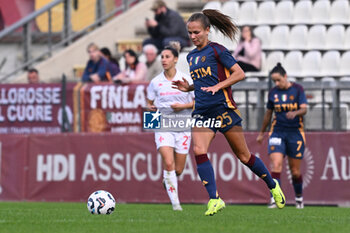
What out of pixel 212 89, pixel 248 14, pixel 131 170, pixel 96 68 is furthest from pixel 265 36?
pixel 212 89

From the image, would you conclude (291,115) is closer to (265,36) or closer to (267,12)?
(265,36)

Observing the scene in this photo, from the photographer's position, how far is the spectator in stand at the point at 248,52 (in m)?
17.3

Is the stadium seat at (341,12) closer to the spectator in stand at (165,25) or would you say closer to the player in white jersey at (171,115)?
the spectator in stand at (165,25)

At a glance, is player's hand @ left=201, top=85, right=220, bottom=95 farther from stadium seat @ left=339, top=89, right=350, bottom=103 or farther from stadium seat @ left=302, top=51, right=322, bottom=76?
stadium seat @ left=302, top=51, right=322, bottom=76

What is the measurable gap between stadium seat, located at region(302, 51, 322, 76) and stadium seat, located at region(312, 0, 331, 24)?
136cm

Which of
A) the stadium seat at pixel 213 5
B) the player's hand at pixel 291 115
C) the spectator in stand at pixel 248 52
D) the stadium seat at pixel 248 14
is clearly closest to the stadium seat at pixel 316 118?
the player's hand at pixel 291 115

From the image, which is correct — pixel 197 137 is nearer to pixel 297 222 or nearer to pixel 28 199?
pixel 297 222

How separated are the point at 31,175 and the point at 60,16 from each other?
5682 millimetres

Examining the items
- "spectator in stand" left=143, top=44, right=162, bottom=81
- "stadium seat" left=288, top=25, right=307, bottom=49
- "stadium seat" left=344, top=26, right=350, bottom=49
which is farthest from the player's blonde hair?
"stadium seat" left=344, top=26, right=350, bottom=49

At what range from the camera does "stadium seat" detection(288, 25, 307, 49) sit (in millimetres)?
18453

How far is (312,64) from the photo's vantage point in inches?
701

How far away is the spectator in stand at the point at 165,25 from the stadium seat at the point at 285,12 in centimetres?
236

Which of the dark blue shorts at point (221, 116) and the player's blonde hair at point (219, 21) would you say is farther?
the player's blonde hair at point (219, 21)

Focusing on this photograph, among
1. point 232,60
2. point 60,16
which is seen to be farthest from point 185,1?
point 232,60
